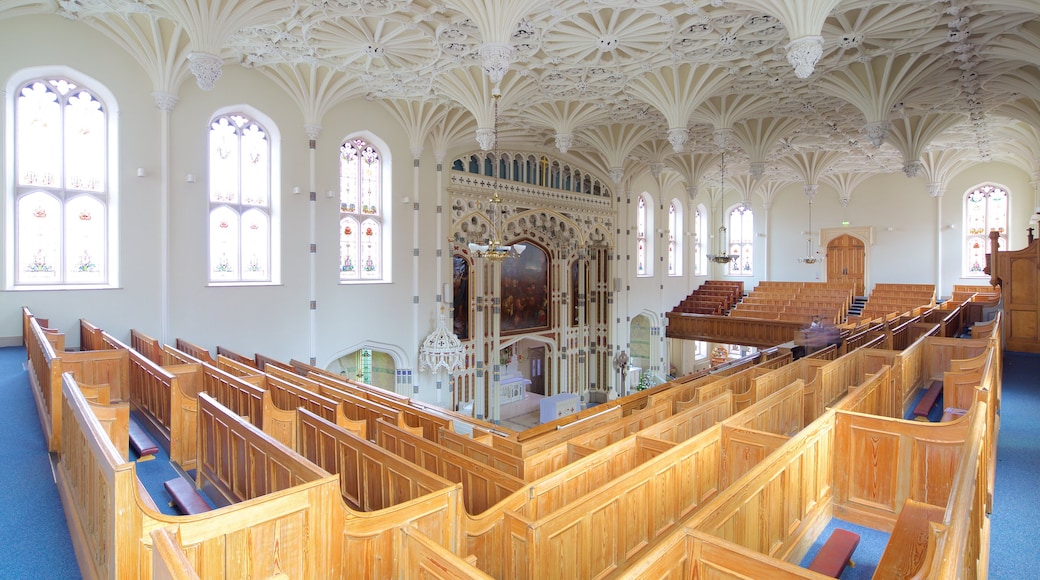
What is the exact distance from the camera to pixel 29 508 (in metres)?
3.45

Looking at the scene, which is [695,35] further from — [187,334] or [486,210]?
[187,334]

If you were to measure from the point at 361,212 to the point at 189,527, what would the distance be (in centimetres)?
1076

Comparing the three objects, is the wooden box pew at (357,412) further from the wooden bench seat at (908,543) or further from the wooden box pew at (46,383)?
the wooden bench seat at (908,543)

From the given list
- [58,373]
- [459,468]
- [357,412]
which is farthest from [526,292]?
[58,373]

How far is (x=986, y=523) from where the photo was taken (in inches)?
169

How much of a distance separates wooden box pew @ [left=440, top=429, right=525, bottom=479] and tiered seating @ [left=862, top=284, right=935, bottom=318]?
1893 cm

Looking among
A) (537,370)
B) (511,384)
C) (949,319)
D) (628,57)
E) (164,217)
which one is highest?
(628,57)

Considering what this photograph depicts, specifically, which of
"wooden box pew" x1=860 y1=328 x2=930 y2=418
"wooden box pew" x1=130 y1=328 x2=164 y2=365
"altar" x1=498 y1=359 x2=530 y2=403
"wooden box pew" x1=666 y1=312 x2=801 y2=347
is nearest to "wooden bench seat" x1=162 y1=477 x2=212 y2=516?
"wooden box pew" x1=130 y1=328 x2=164 y2=365

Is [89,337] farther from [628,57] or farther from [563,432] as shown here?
[628,57]

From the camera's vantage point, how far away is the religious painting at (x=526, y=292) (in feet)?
54.0

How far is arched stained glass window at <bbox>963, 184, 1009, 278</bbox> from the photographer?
20.2 metres

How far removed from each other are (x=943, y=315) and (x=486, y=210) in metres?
12.9

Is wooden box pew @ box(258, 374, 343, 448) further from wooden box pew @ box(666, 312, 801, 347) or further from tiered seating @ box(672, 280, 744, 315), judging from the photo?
tiered seating @ box(672, 280, 744, 315)

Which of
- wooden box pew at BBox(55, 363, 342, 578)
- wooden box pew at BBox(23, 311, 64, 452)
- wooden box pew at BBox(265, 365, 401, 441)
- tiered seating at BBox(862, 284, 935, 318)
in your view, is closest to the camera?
wooden box pew at BBox(55, 363, 342, 578)
